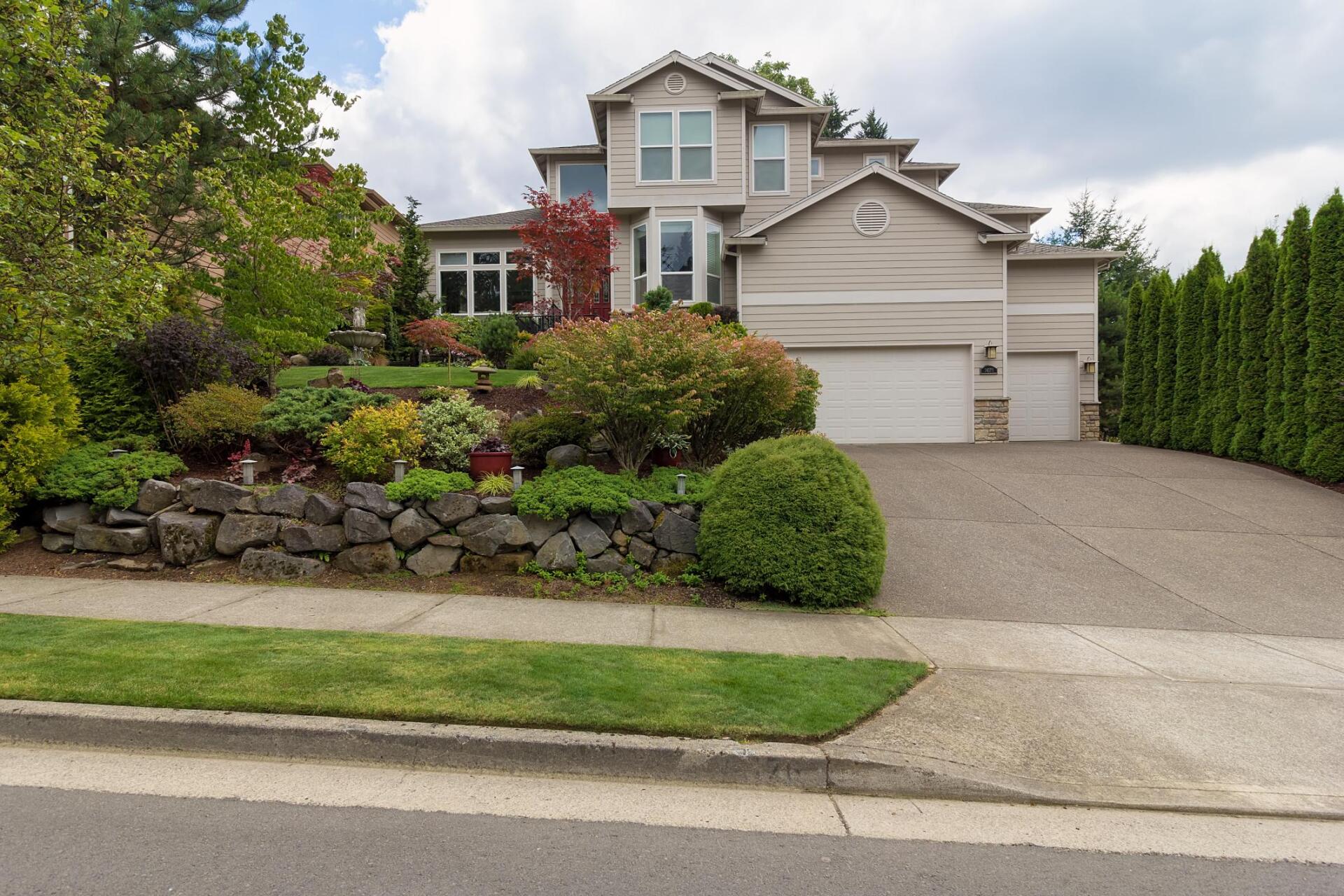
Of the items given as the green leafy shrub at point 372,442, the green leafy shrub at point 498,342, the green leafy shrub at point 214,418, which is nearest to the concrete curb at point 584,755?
the green leafy shrub at point 372,442

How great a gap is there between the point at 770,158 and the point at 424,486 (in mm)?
15490

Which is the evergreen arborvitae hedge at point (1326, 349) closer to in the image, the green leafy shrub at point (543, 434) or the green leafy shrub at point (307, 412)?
the green leafy shrub at point (543, 434)

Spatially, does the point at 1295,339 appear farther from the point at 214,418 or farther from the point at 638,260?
the point at 214,418

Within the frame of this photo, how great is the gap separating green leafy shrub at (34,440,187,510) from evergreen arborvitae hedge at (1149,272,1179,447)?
1819 cm

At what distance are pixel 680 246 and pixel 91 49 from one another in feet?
38.2

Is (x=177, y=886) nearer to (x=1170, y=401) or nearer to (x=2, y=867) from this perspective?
(x=2, y=867)

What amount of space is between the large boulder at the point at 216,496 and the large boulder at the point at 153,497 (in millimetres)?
290

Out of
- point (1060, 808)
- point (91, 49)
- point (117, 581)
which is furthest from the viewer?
point (91, 49)

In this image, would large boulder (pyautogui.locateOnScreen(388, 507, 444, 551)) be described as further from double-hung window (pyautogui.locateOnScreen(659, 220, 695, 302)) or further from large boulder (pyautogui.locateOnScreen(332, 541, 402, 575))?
double-hung window (pyautogui.locateOnScreen(659, 220, 695, 302))

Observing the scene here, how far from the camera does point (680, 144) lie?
18.4m

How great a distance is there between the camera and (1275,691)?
4844 millimetres

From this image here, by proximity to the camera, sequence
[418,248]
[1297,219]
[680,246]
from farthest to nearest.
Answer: [418,248] → [680,246] → [1297,219]

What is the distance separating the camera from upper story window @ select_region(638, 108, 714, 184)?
722 inches

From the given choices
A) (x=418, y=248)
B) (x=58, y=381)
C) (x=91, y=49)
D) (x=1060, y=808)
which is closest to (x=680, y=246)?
(x=418, y=248)
